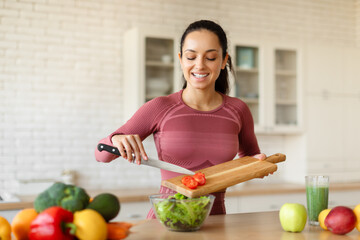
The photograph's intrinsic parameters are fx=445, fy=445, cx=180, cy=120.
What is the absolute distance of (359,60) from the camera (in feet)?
16.4

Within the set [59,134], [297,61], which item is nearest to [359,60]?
[297,61]

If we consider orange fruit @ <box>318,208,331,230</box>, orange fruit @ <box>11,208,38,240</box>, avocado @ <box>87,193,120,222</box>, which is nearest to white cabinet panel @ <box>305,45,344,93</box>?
orange fruit @ <box>318,208,331,230</box>

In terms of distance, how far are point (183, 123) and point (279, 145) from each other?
307 cm

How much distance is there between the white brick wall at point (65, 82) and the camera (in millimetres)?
3951

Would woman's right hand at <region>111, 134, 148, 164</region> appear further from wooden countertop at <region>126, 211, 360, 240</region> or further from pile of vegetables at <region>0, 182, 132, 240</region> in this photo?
pile of vegetables at <region>0, 182, 132, 240</region>

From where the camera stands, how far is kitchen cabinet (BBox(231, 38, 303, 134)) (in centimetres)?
451

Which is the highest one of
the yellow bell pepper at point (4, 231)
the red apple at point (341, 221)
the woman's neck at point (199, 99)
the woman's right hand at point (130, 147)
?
the woman's neck at point (199, 99)

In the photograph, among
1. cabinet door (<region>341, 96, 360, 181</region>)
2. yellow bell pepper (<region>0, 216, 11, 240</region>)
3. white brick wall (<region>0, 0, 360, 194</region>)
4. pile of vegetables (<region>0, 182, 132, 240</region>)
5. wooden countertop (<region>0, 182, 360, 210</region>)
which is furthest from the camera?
cabinet door (<region>341, 96, 360, 181</region>)

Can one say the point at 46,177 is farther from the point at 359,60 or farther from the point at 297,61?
the point at 359,60

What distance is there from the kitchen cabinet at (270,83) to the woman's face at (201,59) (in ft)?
7.67

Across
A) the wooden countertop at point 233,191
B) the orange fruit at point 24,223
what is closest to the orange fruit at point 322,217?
the orange fruit at point 24,223

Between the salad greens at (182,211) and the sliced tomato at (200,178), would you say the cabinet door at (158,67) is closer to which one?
the sliced tomato at (200,178)

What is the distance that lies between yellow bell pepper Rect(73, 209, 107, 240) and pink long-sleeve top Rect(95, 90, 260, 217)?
2.74ft

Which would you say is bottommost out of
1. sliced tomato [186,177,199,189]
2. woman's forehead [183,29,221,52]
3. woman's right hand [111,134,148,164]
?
sliced tomato [186,177,199,189]
